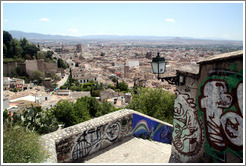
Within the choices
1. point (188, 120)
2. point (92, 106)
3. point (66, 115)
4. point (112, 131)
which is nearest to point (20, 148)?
point (112, 131)

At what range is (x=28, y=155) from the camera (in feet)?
12.3

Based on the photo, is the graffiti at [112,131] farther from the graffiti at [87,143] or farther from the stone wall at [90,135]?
the graffiti at [87,143]

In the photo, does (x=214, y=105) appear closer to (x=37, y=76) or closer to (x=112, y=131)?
(x=112, y=131)

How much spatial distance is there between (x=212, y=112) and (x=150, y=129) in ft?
10.3

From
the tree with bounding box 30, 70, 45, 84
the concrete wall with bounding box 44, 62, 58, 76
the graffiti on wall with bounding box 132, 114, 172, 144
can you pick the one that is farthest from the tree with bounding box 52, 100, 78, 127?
the concrete wall with bounding box 44, 62, 58, 76

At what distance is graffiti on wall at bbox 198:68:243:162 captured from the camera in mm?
3480

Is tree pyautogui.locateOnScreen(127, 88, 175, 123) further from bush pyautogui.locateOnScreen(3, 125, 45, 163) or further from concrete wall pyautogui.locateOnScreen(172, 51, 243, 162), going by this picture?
bush pyautogui.locateOnScreen(3, 125, 45, 163)

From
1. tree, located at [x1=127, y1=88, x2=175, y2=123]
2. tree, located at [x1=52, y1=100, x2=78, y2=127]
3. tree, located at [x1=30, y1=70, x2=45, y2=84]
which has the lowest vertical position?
tree, located at [x1=30, y1=70, x2=45, y2=84]

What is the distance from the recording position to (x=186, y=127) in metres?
4.87

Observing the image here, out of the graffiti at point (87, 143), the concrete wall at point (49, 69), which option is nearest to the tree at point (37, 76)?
the concrete wall at point (49, 69)

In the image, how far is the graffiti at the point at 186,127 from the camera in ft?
14.9

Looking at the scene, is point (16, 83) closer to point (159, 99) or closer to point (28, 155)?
point (159, 99)

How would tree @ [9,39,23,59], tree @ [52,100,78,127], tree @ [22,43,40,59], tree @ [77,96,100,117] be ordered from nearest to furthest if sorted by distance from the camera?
tree @ [52,100,78,127], tree @ [77,96,100,117], tree @ [9,39,23,59], tree @ [22,43,40,59]

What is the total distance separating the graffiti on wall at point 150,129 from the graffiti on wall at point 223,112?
2715mm
